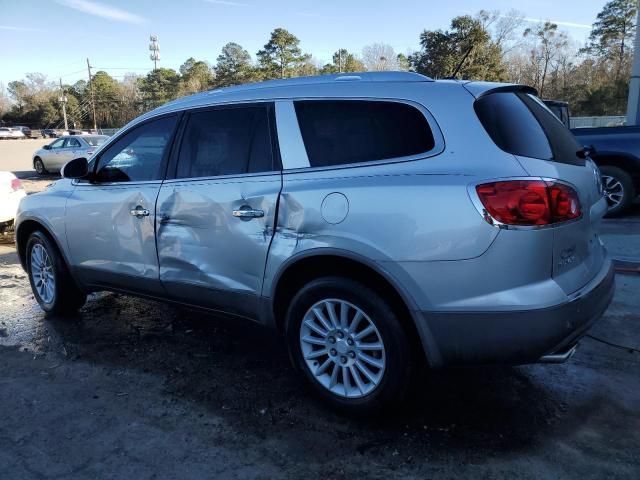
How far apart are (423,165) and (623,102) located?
45.6 metres

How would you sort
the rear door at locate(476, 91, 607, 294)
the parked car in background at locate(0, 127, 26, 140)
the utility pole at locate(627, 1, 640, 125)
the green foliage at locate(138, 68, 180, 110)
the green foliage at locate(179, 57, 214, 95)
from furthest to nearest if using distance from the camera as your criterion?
the green foliage at locate(138, 68, 180, 110) < the green foliage at locate(179, 57, 214, 95) < the parked car in background at locate(0, 127, 26, 140) < the utility pole at locate(627, 1, 640, 125) < the rear door at locate(476, 91, 607, 294)

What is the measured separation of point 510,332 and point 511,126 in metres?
1.05

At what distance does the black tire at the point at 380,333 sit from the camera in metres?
2.81

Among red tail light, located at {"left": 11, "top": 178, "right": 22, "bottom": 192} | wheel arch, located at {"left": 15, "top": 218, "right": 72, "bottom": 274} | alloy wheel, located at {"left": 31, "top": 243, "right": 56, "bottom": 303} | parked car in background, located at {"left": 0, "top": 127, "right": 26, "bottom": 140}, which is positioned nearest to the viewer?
wheel arch, located at {"left": 15, "top": 218, "right": 72, "bottom": 274}

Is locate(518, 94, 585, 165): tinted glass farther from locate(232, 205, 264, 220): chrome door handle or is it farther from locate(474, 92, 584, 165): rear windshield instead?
locate(232, 205, 264, 220): chrome door handle

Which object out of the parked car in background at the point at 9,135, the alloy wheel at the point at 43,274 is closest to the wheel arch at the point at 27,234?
the alloy wheel at the point at 43,274

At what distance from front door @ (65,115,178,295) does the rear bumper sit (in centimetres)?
220

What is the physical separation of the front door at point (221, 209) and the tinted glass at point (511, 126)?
121 centimetres

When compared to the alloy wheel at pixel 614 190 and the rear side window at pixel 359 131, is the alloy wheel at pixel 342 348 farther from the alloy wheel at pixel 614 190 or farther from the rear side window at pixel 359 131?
the alloy wheel at pixel 614 190

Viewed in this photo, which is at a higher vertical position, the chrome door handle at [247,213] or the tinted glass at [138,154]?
the tinted glass at [138,154]

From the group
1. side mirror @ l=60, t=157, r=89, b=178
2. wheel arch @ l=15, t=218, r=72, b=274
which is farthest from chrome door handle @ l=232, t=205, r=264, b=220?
wheel arch @ l=15, t=218, r=72, b=274

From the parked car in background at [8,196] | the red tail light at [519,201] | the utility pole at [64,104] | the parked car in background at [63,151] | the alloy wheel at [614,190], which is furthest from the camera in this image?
the utility pole at [64,104]

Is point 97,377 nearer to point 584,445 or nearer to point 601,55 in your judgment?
point 584,445

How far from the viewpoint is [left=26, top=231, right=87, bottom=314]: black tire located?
477 cm
